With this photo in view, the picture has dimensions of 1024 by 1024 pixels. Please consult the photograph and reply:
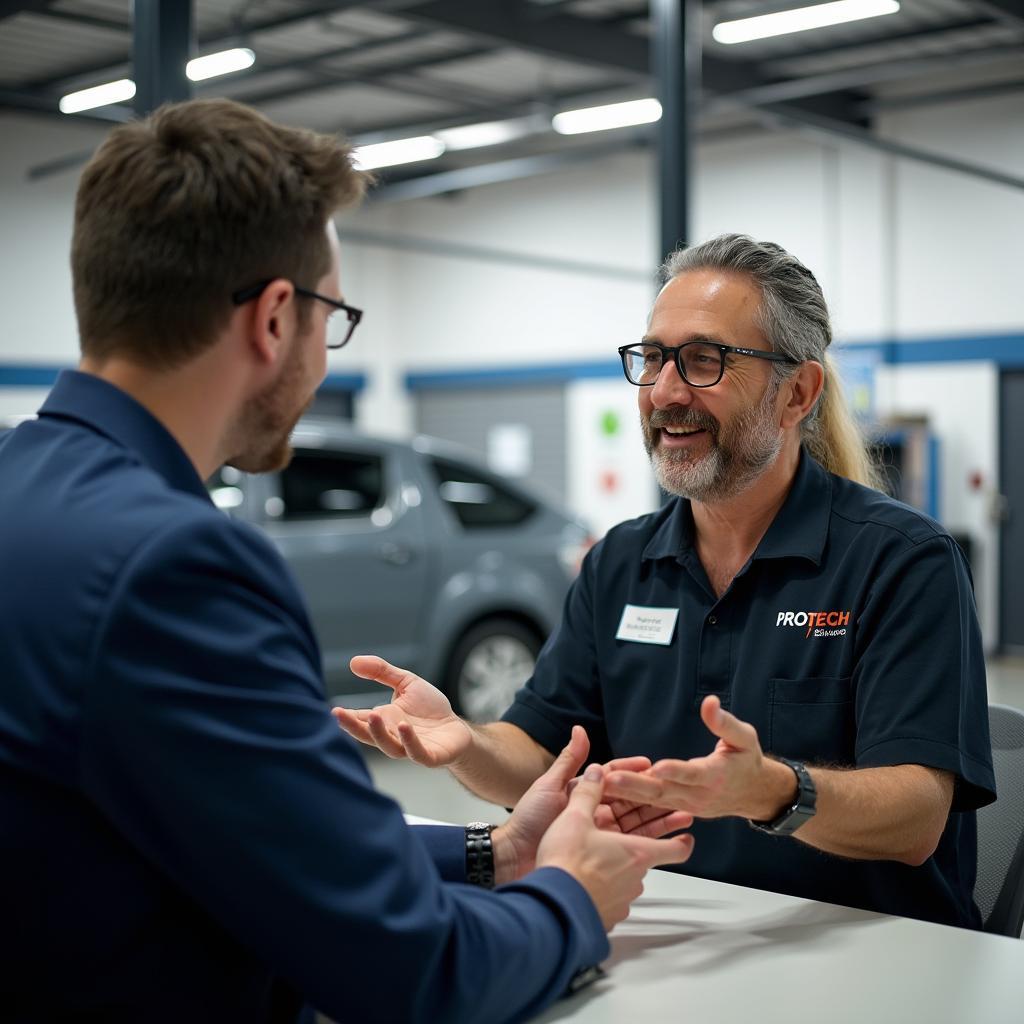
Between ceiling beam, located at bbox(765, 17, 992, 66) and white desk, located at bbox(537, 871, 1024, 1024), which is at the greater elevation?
ceiling beam, located at bbox(765, 17, 992, 66)

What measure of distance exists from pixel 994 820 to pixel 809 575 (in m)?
0.49

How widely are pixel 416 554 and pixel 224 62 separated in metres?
3.69

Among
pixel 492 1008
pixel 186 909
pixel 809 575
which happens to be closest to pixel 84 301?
pixel 186 909

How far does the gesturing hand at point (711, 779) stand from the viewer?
1397mm

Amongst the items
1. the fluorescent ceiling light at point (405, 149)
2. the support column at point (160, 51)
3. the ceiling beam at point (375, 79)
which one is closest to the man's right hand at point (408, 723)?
the support column at point (160, 51)

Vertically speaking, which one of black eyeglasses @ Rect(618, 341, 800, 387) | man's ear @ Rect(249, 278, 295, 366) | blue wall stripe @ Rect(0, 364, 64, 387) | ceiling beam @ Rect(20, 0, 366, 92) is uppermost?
ceiling beam @ Rect(20, 0, 366, 92)

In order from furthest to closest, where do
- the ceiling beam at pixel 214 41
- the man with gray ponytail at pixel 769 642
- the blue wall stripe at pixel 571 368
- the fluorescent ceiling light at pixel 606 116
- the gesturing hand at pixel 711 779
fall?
the blue wall stripe at pixel 571 368
the fluorescent ceiling light at pixel 606 116
the ceiling beam at pixel 214 41
the man with gray ponytail at pixel 769 642
the gesturing hand at pixel 711 779

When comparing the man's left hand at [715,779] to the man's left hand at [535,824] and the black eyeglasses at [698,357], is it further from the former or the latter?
the black eyeglasses at [698,357]

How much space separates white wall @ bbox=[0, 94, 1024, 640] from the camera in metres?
9.46

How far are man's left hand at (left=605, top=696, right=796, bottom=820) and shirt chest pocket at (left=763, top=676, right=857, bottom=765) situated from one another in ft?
1.27

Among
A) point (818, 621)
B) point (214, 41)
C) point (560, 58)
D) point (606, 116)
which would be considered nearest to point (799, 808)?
point (818, 621)

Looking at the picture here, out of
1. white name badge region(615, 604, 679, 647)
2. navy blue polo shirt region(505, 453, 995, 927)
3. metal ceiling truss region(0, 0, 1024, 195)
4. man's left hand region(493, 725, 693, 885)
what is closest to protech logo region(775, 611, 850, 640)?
navy blue polo shirt region(505, 453, 995, 927)

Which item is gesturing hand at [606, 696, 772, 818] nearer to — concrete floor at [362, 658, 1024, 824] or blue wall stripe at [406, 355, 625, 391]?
concrete floor at [362, 658, 1024, 824]

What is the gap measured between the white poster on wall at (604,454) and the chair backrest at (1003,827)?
9552mm
